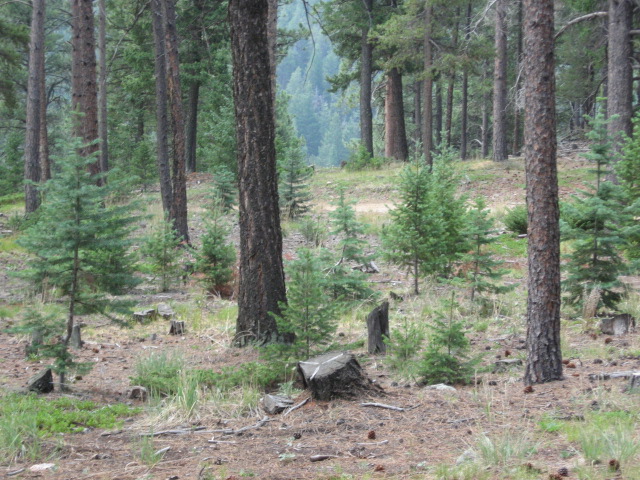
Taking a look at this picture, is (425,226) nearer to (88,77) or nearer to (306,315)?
(306,315)

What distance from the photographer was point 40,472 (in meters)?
4.25

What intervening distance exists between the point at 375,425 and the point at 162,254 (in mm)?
7572

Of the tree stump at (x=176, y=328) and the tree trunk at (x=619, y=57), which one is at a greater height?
the tree trunk at (x=619, y=57)

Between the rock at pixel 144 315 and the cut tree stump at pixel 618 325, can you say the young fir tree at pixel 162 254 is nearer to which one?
the rock at pixel 144 315

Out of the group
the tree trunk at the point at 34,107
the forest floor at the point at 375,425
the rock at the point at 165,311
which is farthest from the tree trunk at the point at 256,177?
the tree trunk at the point at 34,107

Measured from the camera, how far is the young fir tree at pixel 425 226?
10062mm

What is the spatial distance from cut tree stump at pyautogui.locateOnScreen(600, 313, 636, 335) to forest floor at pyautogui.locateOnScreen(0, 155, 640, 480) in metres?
0.11

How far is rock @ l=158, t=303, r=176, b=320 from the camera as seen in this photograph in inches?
391

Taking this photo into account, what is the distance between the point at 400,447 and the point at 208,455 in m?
1.34

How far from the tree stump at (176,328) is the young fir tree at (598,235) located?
5238 millimetres

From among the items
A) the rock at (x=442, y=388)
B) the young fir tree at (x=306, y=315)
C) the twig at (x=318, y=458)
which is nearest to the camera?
the twig at (x=318, y=458)

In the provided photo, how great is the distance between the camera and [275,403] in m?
5.60

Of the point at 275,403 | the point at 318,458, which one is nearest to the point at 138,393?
the point at 275,403

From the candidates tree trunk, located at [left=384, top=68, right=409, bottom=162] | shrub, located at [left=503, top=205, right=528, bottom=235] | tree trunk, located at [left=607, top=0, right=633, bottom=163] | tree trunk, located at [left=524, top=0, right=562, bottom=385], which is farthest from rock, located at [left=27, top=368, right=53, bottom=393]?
tree trunk, located at [left=384, top=68, right=409, bottom=162]
